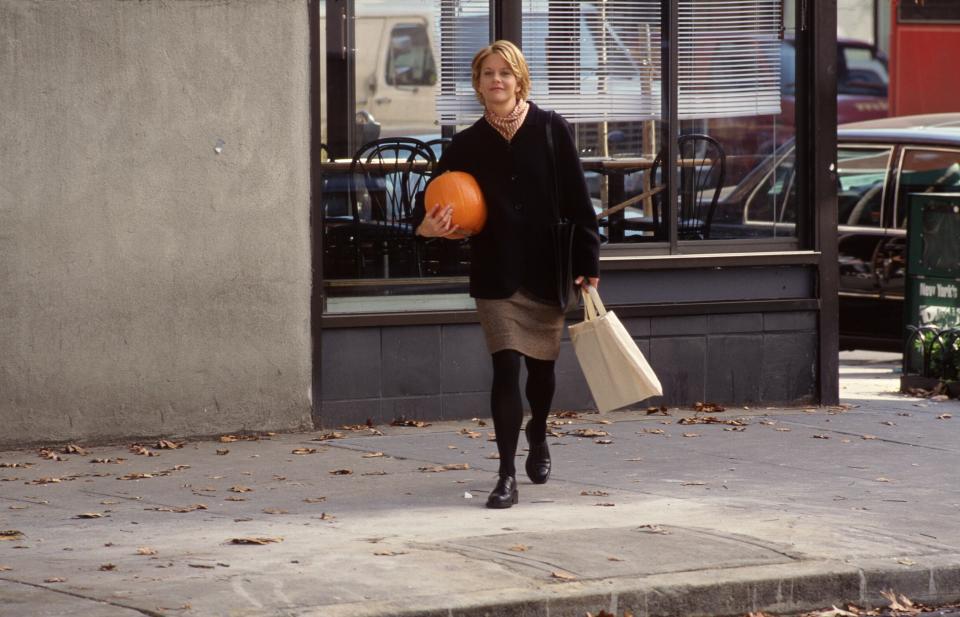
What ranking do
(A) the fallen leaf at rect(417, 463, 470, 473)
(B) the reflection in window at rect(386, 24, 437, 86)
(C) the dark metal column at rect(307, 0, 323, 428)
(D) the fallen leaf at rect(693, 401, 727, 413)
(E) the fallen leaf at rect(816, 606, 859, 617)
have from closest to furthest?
(E) the fallen leaf at rect(816, 606, 859, 617) → (A) the fallen leaf at rect(417, 463, 470, 473) → (C) the dark metal column at rect(307, 0, 323, 428) → (B) the reflection in window at rect(386, 24, 437, 86) → (D) the fallen leaf at rect(693, 401, 727, 413)

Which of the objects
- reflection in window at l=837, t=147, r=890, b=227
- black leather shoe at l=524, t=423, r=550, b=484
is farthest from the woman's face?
reflection in window at l=837, t=147, r=890, b=227

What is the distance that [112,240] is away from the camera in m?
9.01

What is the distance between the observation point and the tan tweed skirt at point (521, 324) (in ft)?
24.5

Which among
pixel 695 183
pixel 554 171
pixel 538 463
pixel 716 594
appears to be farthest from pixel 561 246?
pixel 695 183

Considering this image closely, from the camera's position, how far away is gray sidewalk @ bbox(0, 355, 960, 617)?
19.1 ft

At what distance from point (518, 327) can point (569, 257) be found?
1.18 feet

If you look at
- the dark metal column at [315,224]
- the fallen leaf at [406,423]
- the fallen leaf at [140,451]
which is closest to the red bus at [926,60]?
the fallen leaf at [406,423]

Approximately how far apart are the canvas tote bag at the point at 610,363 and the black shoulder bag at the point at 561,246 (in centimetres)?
9

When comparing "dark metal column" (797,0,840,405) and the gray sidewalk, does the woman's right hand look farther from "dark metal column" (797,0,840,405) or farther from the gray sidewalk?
"dark metal column" (797,0,840,405)

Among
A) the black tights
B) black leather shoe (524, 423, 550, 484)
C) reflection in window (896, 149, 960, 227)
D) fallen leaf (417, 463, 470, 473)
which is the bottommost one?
fallen leaf (417, 463, 470, 473)

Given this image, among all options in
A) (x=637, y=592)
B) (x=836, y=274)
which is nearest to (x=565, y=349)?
(x=836, y=274)

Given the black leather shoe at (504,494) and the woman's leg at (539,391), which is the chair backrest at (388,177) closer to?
the woman's leg at (539,391)

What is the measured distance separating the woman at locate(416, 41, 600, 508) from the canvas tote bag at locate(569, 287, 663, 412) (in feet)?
0.51

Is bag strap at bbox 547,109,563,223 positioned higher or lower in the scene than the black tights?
higher
